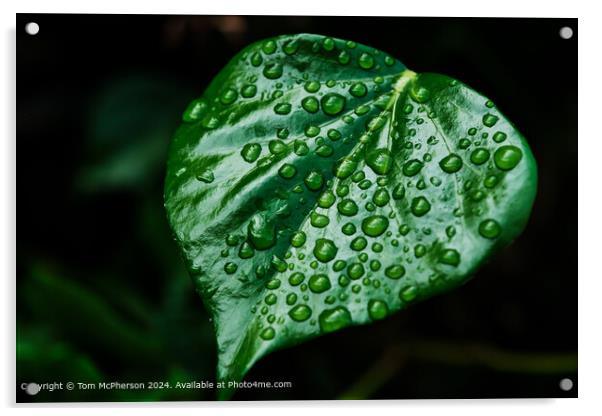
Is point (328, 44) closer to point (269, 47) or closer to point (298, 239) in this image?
point (269, 47)

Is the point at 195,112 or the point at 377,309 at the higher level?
the point at 195,112

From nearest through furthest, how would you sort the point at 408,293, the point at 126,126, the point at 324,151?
the point at 408,293 → the point at 324,151 → the point at 126,126

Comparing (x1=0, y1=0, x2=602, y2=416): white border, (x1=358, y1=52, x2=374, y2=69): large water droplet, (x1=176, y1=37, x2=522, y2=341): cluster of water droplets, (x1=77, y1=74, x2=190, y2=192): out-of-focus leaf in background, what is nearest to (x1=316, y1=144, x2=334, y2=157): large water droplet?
(x1=176, y1=37, x2=522, y2=341): cluster of water droplets

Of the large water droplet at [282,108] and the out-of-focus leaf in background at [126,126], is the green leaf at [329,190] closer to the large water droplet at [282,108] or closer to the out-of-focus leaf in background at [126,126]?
the large water droplet at [282,108]
